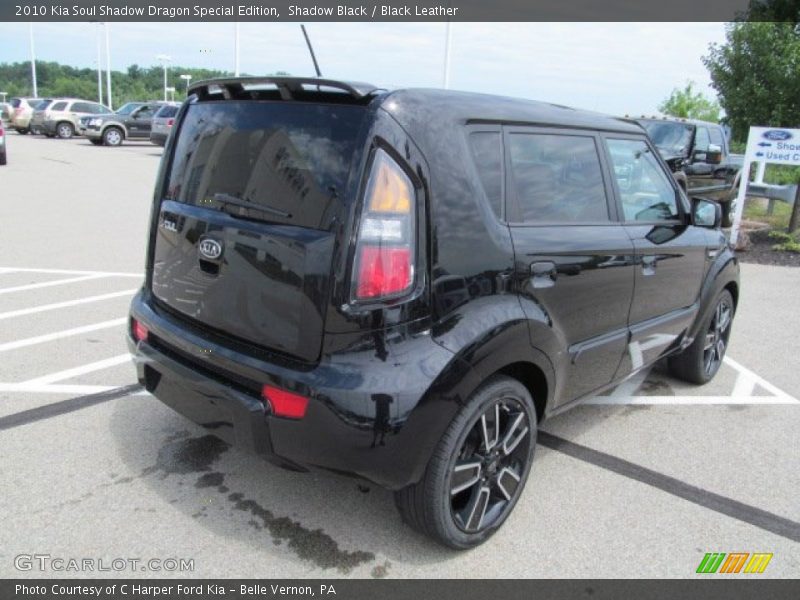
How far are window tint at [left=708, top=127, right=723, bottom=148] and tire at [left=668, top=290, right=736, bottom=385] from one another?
27.7 feet

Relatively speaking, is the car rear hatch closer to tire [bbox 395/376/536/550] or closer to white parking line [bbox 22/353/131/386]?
tire [bbox 395/376/536/550]

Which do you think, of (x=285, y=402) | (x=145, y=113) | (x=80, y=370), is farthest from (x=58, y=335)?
(x=145, y=113)

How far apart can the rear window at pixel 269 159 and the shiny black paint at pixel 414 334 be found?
0.32 ft

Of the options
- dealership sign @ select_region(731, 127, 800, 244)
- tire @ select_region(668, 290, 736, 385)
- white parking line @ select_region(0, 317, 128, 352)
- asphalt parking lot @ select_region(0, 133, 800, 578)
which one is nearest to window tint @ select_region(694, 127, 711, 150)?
dealership sign @ select_region(731, 127, 800, 244)

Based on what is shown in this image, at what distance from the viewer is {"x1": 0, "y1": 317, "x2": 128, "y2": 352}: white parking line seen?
4848 mm

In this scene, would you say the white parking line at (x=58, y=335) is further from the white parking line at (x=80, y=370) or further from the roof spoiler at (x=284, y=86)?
the roof spoiler at (x=284, y=86)

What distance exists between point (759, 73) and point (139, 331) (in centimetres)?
1270

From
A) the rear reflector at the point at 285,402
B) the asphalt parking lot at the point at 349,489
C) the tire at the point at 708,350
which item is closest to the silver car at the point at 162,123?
the asphalt parking lot at the point at 349,489

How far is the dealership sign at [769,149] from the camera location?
10383mm

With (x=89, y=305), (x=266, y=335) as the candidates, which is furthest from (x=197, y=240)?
(x=89, y=305)

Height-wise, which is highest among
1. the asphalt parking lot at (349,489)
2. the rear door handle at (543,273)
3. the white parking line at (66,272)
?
the rear door handle at (543,273)

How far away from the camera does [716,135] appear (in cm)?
1251

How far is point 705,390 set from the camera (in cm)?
479

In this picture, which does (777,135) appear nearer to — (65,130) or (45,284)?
(45,284)
